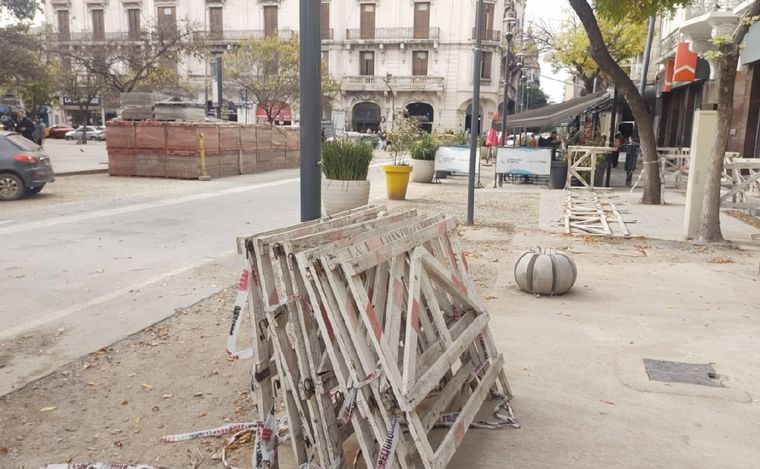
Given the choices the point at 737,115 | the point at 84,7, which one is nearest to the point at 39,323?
the point at 737,115

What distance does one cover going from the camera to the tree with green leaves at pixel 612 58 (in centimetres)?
1161

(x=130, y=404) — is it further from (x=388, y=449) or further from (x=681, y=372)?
(x=681, y=372)

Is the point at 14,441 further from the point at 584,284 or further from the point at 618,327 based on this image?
the point at 584,284

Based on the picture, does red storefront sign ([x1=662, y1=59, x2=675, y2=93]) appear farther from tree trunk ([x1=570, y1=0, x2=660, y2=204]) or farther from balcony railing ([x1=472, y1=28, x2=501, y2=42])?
balcony railing ([x1=472, y1=28, x2=501, y2=42])

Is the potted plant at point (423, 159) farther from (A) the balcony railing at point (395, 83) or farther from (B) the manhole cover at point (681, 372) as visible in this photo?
(A) the balcony railing at point (395, 83)

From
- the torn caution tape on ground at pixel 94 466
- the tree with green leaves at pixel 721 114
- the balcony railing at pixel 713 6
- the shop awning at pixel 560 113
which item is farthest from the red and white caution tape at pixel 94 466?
the balcony railing at pixel 713 6

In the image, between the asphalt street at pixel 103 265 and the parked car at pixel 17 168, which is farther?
the parked car at pixel 17 168

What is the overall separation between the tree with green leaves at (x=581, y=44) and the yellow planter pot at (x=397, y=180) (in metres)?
20.1

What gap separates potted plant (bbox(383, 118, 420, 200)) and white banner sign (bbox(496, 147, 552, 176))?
255 centimetres

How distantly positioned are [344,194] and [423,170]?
8.33 meters

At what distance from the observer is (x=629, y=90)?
1309 centimetres

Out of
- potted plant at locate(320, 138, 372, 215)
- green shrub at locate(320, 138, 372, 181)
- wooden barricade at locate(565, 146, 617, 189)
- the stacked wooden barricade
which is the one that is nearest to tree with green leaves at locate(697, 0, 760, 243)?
potted plant at locate(320, 138, 372, 215)

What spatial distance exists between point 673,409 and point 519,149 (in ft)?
47.8

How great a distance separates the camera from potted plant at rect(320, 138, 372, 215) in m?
10.9
